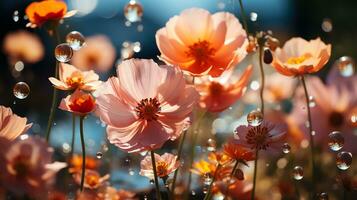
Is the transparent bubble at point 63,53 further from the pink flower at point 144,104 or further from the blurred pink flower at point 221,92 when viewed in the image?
the blurred pink flower at point 221,92

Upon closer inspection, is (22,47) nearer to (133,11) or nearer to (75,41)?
(133,11)

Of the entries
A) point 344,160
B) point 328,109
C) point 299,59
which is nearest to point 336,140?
point 344,160

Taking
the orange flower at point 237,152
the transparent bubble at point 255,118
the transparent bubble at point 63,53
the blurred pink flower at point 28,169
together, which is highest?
the transparent bubble at point 63,53

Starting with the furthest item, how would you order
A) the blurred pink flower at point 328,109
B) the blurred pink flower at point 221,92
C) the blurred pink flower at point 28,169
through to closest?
the blurred pink flower at point 328,109 < the blurred pink flower at point 221,92 < the blurred pink flower at point 28,169

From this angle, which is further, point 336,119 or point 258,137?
point 336,119

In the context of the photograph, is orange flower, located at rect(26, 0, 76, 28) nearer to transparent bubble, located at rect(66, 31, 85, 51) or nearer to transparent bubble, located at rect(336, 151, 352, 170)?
transparent bubble, located at rect(66, 31, 85, 51)

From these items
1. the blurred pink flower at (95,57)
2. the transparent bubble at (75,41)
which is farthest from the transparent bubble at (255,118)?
the blurred pink flower at (95,57)
